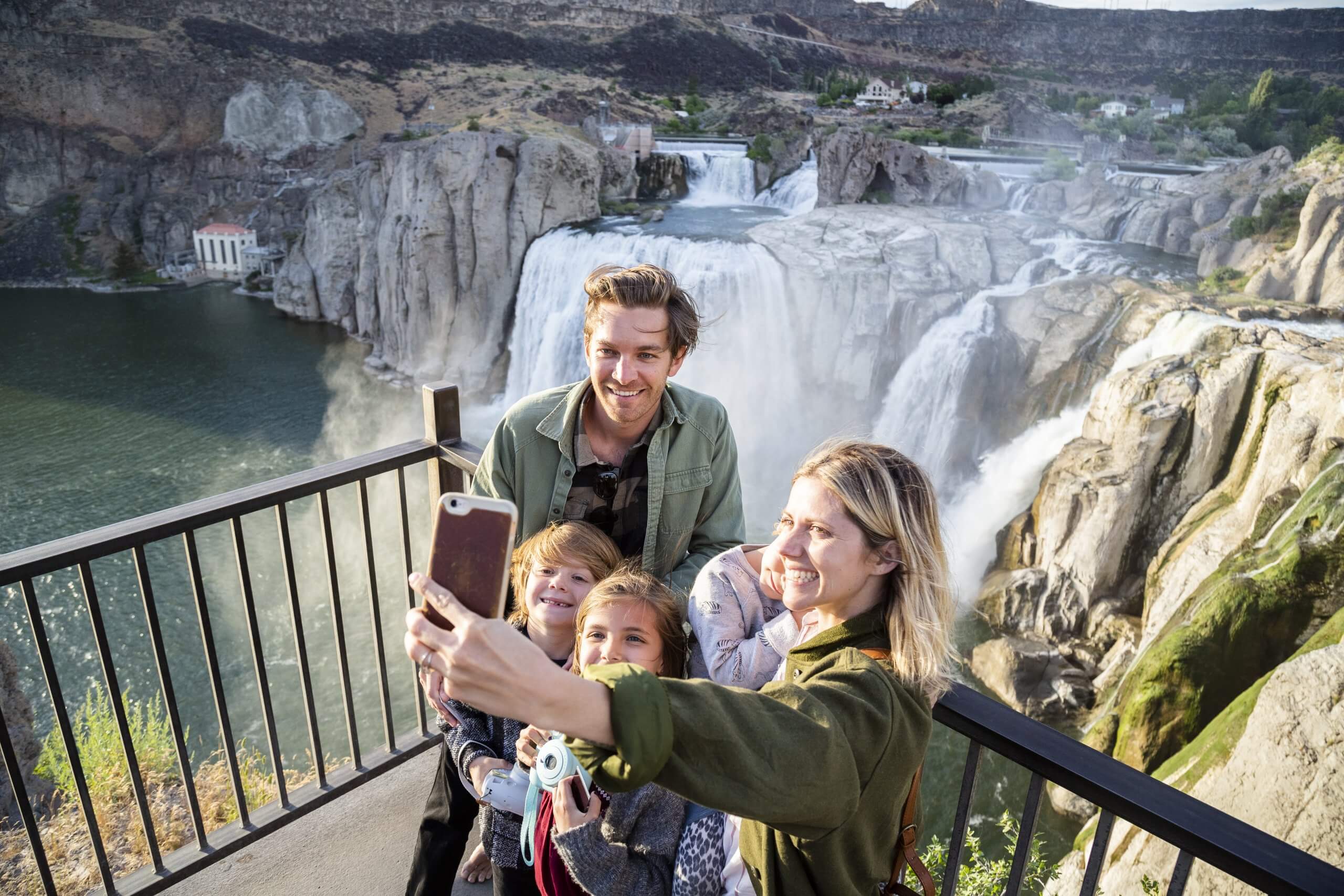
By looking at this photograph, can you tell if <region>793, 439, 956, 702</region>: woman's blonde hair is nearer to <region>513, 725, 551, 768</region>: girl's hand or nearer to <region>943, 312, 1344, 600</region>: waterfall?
<region>513, 725, 551, 768</region>: girl's hand

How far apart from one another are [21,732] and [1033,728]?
7.60 meters

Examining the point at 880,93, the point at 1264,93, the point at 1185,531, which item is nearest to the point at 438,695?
the point at 1185,531

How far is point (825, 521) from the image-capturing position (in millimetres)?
1208

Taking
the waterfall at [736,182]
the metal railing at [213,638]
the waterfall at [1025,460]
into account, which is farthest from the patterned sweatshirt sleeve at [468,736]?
the waterfall at [736,182]

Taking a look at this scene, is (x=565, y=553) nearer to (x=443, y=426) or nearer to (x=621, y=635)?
(x=621, y=635)

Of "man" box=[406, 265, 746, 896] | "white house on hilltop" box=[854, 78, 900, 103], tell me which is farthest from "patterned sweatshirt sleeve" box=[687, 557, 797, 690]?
"white house on hilltop" box=[854, 78, 900, 103]

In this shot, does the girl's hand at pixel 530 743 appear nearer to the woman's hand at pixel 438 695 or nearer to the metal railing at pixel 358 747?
the woman's hand at pixel 438 695

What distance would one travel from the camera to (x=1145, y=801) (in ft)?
3.88

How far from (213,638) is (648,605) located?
5.34ft

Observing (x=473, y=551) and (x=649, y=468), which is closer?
(x=473, y=551)

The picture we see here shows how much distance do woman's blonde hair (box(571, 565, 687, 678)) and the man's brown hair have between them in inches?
20.5

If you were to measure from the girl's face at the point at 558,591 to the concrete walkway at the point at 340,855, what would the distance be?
1.08 meters

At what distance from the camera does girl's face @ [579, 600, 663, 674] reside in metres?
1.46

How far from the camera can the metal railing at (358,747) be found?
1144 millimetres
